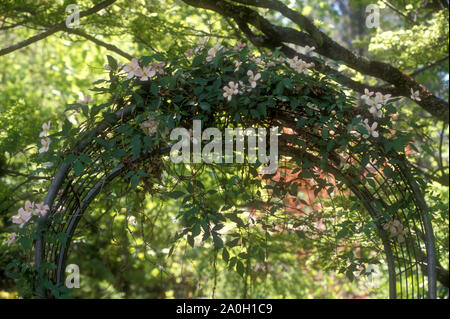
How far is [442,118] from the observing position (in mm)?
3338

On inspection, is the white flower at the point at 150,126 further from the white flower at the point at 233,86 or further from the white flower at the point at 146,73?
the white flower at the point at 233,86

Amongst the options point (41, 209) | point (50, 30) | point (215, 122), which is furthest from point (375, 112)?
point (50, 30)

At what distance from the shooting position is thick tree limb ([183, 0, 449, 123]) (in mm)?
2680

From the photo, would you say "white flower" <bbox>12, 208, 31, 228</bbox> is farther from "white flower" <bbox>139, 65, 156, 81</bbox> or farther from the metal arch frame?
"white flower" <bbox>139, 65, 156, 81</bbox>

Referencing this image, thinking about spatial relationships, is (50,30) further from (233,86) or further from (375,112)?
(375,112)

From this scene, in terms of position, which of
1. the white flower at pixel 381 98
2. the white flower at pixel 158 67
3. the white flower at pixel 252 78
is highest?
the white flower at pixel 158 67

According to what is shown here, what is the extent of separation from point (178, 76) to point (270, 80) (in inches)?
13.8

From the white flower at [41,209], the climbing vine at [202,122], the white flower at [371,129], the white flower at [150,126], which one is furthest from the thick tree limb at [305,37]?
the white flower at [41,209]

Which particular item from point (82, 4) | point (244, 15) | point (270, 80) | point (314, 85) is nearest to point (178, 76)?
point (270, 80)

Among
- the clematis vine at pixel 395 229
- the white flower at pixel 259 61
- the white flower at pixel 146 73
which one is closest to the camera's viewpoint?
the white flower at pixel 146 73

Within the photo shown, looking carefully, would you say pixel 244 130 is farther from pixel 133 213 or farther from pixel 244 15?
pixel 244 15

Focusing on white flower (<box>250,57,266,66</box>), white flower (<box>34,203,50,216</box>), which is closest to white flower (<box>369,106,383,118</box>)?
white flower (<box>250,57,266,66</box>)

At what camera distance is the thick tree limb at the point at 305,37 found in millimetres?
2680

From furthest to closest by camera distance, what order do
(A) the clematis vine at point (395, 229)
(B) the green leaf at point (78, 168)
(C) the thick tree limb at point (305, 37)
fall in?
1. (C) the thick tree limb at point (305, 37)
2. (A) the clematis vine at point (395, 229)
3. (B) the green leaf at point (78, 168)
